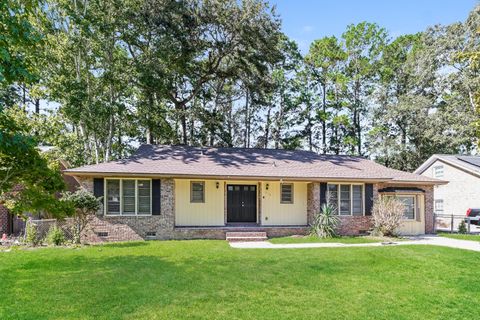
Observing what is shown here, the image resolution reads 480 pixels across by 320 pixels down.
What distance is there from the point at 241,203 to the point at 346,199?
5042mm

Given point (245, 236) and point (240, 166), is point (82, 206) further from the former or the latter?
point (240, 166)

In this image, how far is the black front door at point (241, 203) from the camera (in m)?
15.9

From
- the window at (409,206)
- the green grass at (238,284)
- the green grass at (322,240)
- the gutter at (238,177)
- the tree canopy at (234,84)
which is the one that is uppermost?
the tree canopy at (234,84)

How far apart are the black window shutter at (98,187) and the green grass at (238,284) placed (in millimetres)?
→ 3062

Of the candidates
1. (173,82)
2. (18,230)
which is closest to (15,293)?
(18,230)

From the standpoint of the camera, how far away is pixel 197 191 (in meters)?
15.2

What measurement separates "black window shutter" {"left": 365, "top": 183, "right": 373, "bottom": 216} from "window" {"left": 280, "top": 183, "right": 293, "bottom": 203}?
3.56 meters

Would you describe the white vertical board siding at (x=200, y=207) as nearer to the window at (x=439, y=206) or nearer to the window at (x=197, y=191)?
the window at (x=197, y=191)

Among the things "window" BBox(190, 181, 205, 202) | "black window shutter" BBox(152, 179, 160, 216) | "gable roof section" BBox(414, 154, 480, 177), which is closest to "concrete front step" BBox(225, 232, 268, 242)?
"window" BBox(190, 181, 205, 202)

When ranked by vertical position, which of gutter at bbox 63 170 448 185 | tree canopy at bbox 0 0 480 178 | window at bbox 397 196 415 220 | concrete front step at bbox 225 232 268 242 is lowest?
concrete front step at bbox 225 232 268 242

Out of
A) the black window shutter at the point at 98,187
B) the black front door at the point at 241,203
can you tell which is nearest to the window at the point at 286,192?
the black front door at the point at 241,203

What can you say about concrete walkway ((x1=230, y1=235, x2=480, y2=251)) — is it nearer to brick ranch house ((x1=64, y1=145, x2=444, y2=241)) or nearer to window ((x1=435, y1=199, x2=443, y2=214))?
brick ranch house ((x1=64, y1=145, x2=444, y2=241))

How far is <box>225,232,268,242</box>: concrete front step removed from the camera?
45.4ft

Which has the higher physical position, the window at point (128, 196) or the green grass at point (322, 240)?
the window at point (128, 196)
